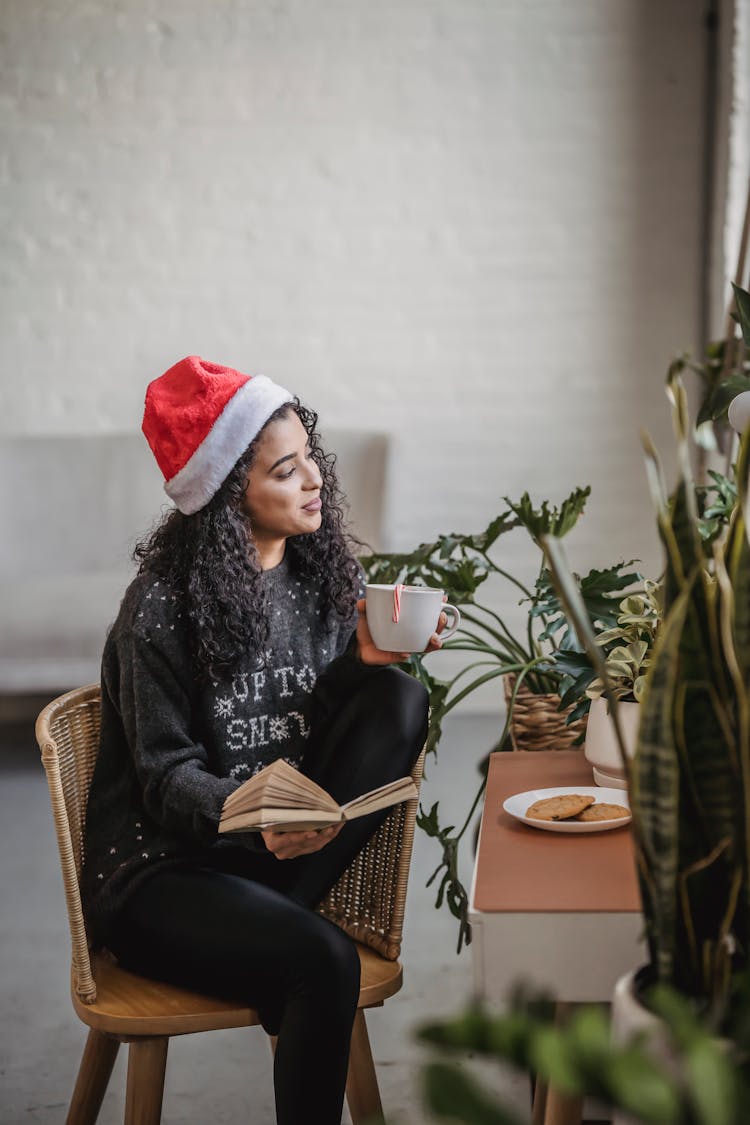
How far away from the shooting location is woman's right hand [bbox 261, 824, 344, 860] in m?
1.19

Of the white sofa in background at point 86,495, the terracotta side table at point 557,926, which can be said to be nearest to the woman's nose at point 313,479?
the terracotta side table at point 557,926

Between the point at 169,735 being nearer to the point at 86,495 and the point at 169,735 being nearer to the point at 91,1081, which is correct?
the point at 91,1081

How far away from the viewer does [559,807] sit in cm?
115

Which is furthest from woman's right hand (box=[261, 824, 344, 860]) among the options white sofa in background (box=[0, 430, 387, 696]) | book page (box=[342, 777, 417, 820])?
white sofa in background (box=[0, 430, 387, 696])

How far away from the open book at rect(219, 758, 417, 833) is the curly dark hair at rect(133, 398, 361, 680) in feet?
1.11

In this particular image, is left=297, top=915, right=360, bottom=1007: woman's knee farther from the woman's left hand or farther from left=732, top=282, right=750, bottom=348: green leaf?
left=732, top=282, right=750, bottom=348: green leaf

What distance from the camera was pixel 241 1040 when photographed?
1812 millimetres

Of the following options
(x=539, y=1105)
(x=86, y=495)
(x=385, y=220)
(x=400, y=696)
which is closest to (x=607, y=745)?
(x=400, y=696)

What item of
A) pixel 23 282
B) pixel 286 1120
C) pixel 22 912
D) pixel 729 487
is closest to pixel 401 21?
pixel 23 282

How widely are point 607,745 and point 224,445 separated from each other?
0.62 m

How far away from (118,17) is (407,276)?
1353mm

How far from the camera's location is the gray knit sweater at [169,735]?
4.25ft

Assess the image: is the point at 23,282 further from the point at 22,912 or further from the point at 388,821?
the point at 388,821

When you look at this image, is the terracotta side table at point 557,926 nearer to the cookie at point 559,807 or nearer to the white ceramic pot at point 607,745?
the cookie at point 559,807
